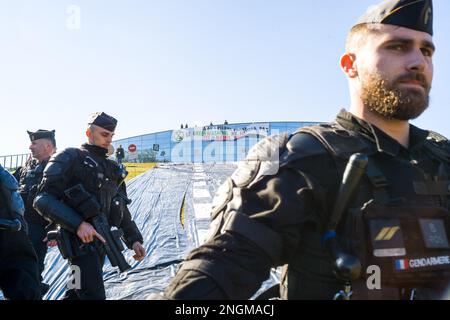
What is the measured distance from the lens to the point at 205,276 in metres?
1.18

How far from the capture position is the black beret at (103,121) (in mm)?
4125

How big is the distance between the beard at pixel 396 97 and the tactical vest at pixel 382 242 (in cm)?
23

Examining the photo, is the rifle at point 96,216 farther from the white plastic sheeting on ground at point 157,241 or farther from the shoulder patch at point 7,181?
the white plastic sheeting on ground at point 157,241

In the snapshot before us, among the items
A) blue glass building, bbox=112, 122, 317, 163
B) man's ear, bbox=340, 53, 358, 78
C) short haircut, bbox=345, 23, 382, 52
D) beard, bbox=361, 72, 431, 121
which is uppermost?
short haircut, bbox=345, 23, 382, 52

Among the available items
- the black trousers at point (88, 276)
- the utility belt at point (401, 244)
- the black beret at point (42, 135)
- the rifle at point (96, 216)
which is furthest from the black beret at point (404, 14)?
the black beret at point (42, 135)

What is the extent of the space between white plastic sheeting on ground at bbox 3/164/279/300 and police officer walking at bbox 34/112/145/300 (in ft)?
4.32

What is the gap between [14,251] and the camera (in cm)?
249

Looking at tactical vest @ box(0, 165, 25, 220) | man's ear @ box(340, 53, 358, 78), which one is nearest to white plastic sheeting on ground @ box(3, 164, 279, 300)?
tactical vest @ box(0, 165, 25, 220)

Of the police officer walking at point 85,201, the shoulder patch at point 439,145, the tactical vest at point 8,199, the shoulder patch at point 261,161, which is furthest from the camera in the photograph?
Answer: the police officer walking at point 85,201

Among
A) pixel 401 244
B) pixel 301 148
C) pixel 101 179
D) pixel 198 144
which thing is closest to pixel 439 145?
pixel 401 244

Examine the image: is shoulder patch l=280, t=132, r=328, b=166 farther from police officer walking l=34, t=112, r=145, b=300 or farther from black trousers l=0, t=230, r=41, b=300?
police officer walking l=34, t=112, r=145, b=300

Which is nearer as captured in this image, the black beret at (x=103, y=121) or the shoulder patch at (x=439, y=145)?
the shoulder patch at (x=439, y=145)

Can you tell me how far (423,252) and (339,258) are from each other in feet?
1.18

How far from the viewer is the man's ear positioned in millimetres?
1668
